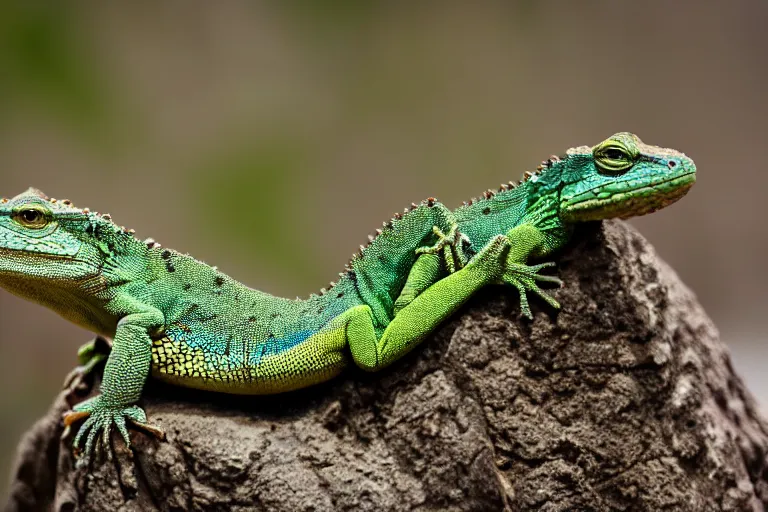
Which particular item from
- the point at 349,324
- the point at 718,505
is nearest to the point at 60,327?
the point at 349,324

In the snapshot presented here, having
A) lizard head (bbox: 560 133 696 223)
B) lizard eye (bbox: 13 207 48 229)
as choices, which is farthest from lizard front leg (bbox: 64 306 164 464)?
lizard head (bbox: 560 133 696 223)

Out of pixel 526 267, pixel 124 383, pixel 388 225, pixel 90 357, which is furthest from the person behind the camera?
pixel 90 357

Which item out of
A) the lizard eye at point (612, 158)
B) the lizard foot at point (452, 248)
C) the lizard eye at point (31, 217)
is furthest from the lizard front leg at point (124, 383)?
the lizard eye at point (612, 158)

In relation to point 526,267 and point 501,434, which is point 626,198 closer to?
point 526,267

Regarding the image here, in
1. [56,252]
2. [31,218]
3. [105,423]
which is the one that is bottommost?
[105,423]

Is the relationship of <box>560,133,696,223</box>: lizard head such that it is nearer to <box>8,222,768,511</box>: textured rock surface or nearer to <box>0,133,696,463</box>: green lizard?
<box>0,133,696,463</box>: green lizard

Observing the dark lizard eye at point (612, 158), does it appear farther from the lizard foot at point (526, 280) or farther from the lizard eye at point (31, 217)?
the lizard eye at point (31, 217)

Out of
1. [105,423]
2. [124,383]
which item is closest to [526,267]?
[124,383]
